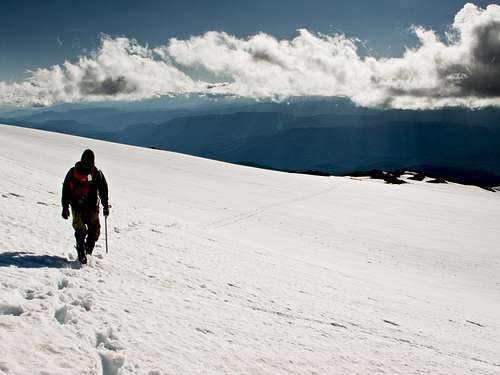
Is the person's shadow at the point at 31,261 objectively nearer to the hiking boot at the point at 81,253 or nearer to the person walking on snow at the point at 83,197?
the hiking boot at the point at 81,253

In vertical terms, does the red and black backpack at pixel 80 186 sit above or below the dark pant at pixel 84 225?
above

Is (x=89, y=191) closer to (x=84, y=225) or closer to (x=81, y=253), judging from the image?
(x=84, y=225)

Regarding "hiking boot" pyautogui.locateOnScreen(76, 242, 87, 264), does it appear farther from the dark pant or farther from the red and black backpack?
the red and black backpack

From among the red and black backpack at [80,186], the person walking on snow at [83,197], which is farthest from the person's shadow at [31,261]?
the red and black backpack at [80,186]

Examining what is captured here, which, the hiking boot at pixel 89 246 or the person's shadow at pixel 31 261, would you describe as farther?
the hiking boot at pixel 89 246

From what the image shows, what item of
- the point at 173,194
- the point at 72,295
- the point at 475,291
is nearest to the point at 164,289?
the point at 72,295

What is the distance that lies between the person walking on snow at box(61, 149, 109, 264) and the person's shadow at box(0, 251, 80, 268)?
39 cm

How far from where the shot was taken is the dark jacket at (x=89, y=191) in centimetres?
866

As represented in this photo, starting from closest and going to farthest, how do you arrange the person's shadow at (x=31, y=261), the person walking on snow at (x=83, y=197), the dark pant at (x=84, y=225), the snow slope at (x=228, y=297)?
the snow slope at (x=228, y=297)
the person's shadow at (x=31, y=261)
the person walking on snow at (x=83, y=197)
the dark pant at (x=84, y=225)

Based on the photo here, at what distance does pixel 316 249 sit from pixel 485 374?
40.0 feet

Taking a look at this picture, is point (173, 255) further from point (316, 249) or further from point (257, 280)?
point (316, 249)

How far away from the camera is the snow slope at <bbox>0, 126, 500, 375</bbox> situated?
562cm

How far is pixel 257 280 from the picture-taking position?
11188 mm

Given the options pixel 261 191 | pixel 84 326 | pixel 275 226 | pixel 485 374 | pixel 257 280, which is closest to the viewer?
pixel 84 326
